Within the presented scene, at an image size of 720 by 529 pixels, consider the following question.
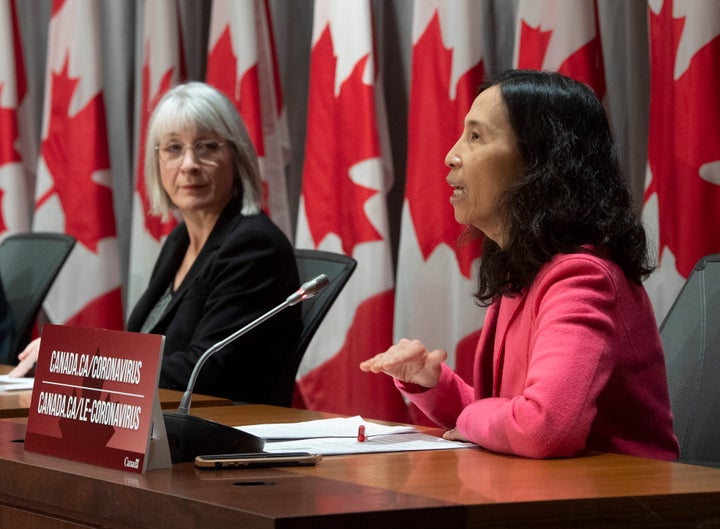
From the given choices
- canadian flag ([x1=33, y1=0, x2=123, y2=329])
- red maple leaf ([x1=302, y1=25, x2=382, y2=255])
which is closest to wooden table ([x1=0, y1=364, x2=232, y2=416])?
red maple leaf ([x1=302, y1=25, x2=382, y2=255])

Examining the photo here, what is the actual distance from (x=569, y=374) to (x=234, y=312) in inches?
57.9

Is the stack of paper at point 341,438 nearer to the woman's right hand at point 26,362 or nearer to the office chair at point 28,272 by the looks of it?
the woman's right hand at point 26,362

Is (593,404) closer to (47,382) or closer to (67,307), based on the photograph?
(47,382)

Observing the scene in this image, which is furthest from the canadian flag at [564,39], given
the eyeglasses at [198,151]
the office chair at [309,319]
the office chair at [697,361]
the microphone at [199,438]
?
the microphone at [199,438]

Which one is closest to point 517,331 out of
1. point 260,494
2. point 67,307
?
point 260,494

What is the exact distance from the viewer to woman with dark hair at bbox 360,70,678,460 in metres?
1.69

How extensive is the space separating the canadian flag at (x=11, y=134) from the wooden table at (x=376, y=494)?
128 inches

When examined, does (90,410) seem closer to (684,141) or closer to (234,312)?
(234,312)

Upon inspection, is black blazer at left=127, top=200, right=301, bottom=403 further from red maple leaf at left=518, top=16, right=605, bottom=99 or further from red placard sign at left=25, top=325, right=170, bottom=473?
red placard sign at left=25, top=325, right=170, bottom=473

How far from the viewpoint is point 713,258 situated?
7.61 ft

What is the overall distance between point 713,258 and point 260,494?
1.29 m

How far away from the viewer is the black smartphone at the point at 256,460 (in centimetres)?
156

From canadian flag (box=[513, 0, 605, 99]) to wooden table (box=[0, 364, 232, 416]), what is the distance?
4.40ft

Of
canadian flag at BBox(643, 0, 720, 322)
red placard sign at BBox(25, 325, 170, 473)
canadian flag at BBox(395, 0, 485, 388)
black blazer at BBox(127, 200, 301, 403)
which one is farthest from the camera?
canadian flag at BBox(395, 0, 485, 388)
